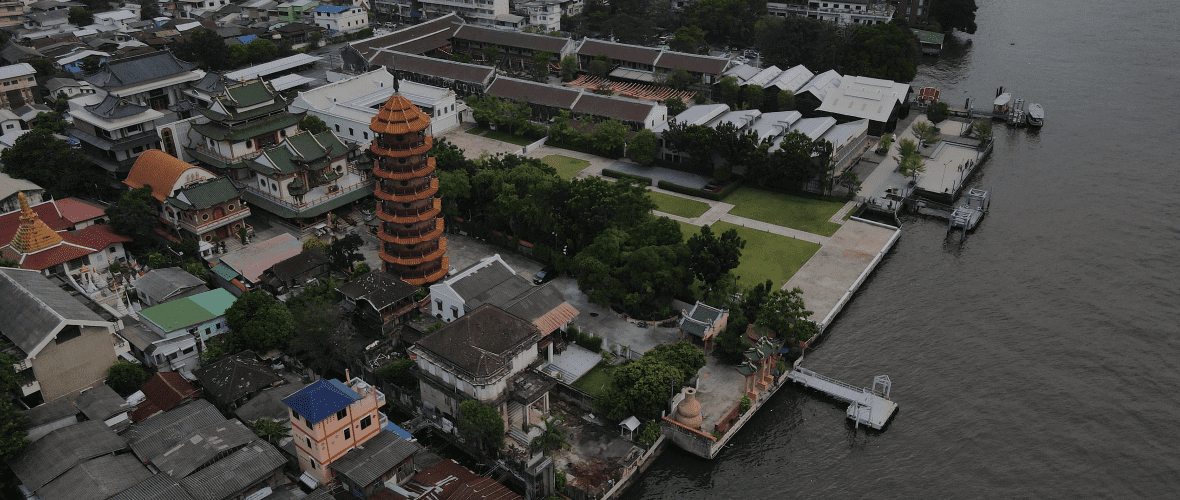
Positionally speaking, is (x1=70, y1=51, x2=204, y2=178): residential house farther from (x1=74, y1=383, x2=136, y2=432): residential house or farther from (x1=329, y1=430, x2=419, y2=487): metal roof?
(x1=329, y1=430, x2=419, y2=487): metal roof

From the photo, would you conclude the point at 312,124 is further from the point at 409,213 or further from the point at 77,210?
the point at 409,213

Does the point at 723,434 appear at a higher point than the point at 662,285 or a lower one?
lower

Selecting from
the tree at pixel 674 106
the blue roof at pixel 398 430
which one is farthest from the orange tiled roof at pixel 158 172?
the tree at pixel 674 106

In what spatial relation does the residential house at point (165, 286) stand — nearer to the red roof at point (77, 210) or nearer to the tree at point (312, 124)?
the red roof at point (77, 210)

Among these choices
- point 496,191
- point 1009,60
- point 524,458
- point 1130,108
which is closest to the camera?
point 524,458

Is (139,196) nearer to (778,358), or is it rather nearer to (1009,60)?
(778,358)

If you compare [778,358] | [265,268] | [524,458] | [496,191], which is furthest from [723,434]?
[265,268]

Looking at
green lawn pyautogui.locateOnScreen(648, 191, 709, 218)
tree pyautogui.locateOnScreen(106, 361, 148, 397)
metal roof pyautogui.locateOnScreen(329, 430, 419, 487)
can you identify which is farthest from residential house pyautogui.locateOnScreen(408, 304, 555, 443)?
green lawn pyautogui.locateOnScreen(648, 191, 709, 218)
